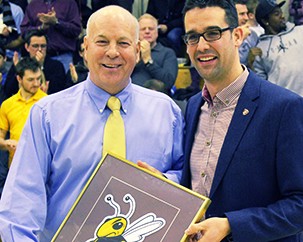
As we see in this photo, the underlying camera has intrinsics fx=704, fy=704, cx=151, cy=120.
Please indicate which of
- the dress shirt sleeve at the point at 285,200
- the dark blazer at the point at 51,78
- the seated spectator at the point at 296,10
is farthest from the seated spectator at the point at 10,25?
the dress shirt sleeve at the point at 285,200

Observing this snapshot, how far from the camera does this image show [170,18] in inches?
316

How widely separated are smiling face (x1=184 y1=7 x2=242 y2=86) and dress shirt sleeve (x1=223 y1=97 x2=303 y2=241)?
11.0 inches

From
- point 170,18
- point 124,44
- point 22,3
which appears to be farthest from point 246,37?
point 124,44

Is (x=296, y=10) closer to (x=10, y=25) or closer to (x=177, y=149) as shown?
(x=10, y=25)

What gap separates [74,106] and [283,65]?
133 inches

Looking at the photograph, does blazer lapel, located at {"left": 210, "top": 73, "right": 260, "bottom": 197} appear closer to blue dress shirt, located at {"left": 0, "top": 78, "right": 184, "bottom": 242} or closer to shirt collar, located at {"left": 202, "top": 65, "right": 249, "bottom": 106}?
shirt collar, located at {"left": 202, "top": 65, "right": 249, "bottom": 106}

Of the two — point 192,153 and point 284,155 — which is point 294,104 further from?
point 192,153

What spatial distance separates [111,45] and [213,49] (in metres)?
0.40

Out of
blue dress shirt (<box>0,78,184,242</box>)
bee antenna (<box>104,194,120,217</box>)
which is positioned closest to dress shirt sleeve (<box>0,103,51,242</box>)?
blue dress shirt (<box>0,78,184,242</box>)

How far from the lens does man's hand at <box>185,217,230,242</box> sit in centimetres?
235

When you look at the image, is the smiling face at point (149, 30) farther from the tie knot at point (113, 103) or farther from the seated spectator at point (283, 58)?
the tie knot at point (113, 103)

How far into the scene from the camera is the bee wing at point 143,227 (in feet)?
7.91

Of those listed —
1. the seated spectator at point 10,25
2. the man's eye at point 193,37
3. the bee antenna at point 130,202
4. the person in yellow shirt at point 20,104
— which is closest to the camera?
the bee antenna at point 130,202

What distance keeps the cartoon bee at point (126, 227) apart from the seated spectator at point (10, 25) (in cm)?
549
